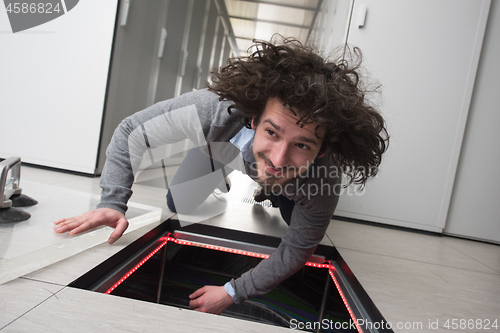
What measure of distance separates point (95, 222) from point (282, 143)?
0.53 metres

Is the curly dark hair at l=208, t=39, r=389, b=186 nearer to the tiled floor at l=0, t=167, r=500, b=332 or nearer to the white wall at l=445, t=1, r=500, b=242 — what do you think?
the tiled floor at l=0, t=167, r=500, b=332

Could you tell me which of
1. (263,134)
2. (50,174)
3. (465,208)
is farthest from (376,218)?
(50,174)

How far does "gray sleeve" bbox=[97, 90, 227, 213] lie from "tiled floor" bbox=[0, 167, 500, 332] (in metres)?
0.15

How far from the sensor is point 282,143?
793mm

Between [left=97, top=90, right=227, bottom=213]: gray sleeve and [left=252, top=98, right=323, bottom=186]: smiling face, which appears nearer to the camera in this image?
[left=252, top=98, right=323, bottom=186]: smiling face

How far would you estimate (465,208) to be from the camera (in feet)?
6.29

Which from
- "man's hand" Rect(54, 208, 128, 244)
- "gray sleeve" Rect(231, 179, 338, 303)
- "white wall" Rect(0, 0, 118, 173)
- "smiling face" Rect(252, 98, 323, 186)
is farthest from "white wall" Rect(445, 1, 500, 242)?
"white wall" Rect(0, 0, 118, 173)

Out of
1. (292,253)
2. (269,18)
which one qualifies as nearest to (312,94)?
(292,253)

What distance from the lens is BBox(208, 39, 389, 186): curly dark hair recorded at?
0.77 meters

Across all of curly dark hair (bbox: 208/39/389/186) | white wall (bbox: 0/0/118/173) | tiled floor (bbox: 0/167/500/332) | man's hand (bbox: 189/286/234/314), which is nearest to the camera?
tiled floor (bbox: 0/167/500/332)

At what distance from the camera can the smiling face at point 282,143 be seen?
2.56ft

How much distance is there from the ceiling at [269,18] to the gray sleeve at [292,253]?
46.3 inches

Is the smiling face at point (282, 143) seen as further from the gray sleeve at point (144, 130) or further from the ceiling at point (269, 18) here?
the ceiling at point (269, 18)

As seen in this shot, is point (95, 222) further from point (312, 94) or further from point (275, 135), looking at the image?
point (312, 94)
